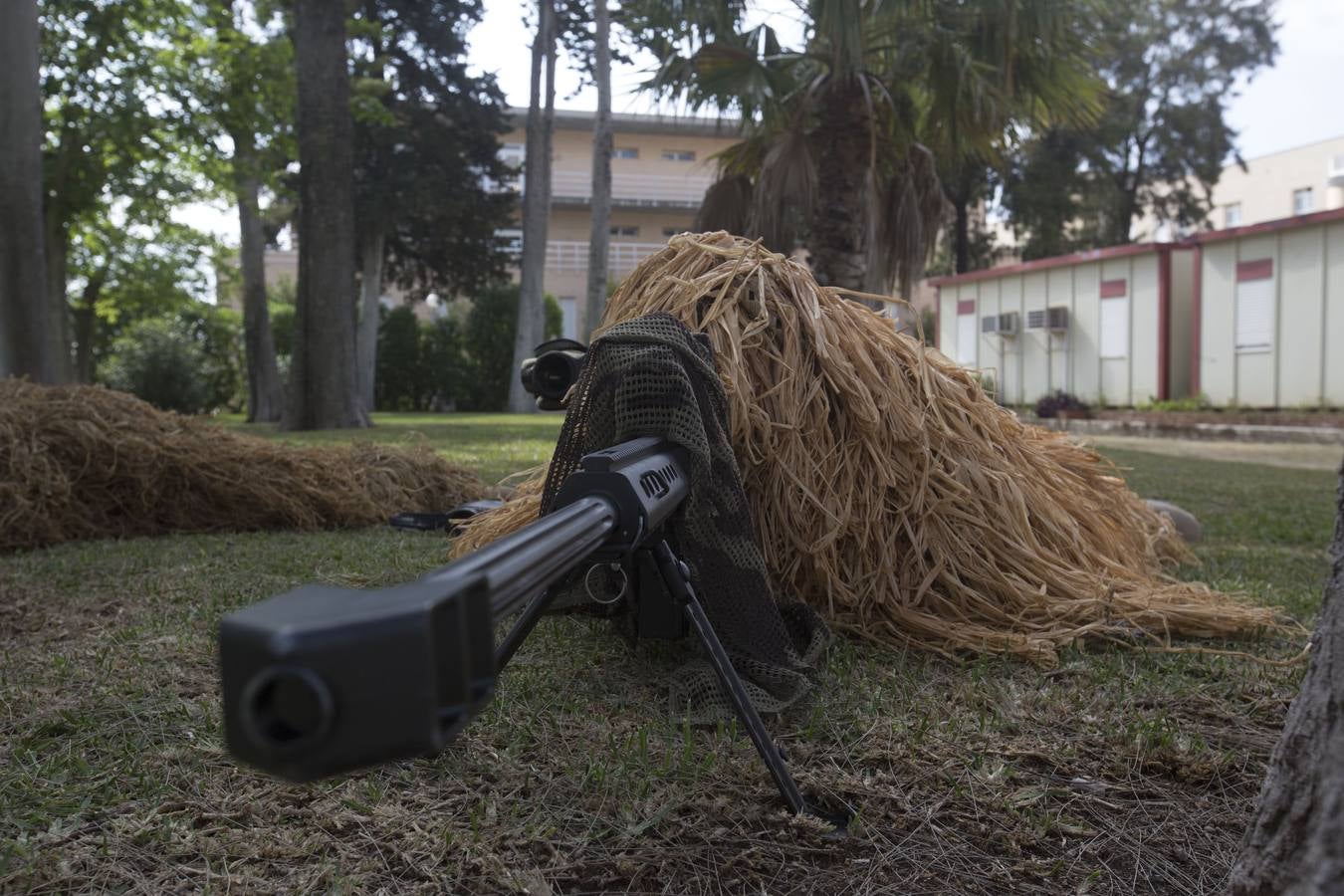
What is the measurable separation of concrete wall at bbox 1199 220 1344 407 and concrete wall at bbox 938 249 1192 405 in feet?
3.68

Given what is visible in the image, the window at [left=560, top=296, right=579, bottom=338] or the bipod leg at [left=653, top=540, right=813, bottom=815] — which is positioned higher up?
the window at [left=560, top=296, right=579, bottom=338]

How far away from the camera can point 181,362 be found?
24047 millimetres

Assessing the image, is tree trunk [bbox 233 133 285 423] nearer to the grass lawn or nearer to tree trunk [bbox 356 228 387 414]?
tree trunk [bbox 356 228 387 414]

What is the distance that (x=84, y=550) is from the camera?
3.72 metres

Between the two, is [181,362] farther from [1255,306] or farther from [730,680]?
[730,680]

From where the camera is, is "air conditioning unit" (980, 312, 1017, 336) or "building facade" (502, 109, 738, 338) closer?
"air conditioning unit" (980, 312, 1017, 336)

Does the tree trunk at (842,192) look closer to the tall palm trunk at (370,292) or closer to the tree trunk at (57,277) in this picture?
the tree trunk at (57,277)

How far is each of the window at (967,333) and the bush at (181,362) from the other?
17448 mm

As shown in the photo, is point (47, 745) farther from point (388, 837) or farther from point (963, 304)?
point (963, 304)

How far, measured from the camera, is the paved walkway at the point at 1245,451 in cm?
1009

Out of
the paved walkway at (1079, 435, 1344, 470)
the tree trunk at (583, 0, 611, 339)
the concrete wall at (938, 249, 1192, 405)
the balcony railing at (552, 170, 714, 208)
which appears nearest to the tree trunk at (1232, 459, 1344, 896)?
the paved walkway at (1079, 435, 1344, 470)

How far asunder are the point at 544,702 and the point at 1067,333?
64.4ft

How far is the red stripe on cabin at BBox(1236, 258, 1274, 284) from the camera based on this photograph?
1517 centimetres

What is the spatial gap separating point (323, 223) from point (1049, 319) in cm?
1424
